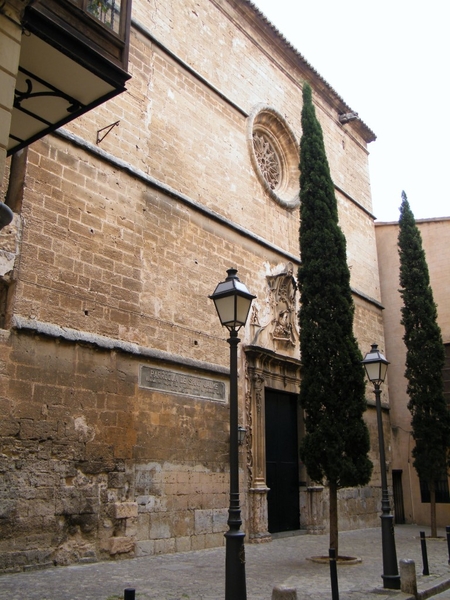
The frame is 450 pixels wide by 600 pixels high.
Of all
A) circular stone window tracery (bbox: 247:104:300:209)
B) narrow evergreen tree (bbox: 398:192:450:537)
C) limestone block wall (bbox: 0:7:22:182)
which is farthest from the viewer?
circular stone window tracery (bbox: 247:104:300:209)

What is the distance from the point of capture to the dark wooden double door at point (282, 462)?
11.1 meters

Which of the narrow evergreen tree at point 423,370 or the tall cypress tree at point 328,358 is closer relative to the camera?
the tall cypress tree at point 328,358

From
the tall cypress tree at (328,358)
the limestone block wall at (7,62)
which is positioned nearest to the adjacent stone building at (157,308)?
the tall cypress tree at (328,358)

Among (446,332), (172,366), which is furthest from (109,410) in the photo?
(446,332)

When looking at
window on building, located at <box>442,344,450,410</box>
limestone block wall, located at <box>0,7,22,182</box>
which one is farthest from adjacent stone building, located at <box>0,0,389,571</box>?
limestone block wall, located at <box>0,7,22,182</box>

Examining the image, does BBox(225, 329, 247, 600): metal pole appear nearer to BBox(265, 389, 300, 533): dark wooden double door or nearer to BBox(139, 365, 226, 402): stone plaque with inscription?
BBox(139, 365, 226, 402): stone plaque with inscription

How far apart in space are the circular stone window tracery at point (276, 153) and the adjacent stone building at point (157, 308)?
50 millimetres

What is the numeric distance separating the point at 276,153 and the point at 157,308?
672cm

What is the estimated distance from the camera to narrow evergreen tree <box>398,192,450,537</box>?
12.5 metres

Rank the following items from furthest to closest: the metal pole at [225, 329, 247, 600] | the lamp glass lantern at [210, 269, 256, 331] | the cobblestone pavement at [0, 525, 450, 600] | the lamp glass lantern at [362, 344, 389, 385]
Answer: the lamp glass lantern at [362, 344, 389, 385] → the cobblestone pavement at [0, 525, 450, 600] → the lamp glass lantern at [210, 269, 256, 331] → the metal pole at [225, 329, 247, 600]

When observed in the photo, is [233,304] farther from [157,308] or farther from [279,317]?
[279,317]

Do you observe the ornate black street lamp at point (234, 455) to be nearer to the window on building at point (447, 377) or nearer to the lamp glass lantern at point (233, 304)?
the lamp glass lantern at point (233, 304)

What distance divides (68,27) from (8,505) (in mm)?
4981

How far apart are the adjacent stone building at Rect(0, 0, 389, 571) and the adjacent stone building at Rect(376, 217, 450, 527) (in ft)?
5.65
